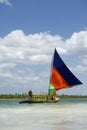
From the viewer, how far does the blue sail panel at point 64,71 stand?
53906 millimetres

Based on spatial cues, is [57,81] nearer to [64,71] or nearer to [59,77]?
[59,77]

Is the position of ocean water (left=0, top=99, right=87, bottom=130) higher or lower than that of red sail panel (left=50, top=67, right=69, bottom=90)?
lower

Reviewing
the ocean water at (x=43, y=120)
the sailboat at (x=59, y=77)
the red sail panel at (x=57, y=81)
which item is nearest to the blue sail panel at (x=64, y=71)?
the sailboat at (x=59, y=77)

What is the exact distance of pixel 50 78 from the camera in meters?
57.0

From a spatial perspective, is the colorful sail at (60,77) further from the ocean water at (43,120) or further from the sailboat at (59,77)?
the ocean water at (43,120)

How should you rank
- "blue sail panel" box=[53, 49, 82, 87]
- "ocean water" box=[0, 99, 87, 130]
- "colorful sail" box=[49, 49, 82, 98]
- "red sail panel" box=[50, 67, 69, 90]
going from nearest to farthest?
"ocean water" box=[0, 99, 87, 130] → "blue sail panel" box=[53, 49, 82, 87] → "colorful sail" box=[49, 49, 82, 98] → "red sail panel" box=[50, 67, 69, 90]

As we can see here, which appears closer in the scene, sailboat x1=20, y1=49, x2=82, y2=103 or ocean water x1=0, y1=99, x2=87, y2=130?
ocean water x1=0, y1=99, x2=87, y2=130

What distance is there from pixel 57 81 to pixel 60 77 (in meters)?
1.14

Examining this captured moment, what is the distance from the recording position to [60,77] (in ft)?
181

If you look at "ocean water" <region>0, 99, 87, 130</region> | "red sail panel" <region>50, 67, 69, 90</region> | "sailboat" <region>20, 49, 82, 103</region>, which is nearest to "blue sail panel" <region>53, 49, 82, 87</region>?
"sailboat" <region>20, 49, 82, 103</region>

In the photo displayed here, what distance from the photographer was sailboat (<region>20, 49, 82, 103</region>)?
54.1 metres

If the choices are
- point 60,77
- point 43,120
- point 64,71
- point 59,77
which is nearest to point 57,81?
point 59,77

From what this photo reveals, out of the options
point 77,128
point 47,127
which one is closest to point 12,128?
point 47,127

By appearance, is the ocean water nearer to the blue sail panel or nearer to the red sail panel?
the blue sail panel
